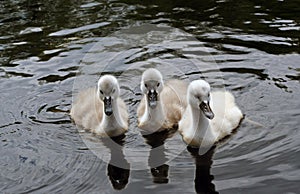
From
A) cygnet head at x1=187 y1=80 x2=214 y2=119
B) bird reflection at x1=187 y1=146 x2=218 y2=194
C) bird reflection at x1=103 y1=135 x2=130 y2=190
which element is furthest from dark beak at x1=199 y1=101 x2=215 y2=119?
bird reflection at x1=103 y1=135 x2=130 y2=190

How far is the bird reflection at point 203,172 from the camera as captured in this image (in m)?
4.79

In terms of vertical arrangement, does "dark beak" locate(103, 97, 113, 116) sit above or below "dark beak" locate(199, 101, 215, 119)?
below

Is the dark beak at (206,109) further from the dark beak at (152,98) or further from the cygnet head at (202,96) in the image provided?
the dark beak at (152,98)

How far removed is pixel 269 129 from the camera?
5742 millimetres

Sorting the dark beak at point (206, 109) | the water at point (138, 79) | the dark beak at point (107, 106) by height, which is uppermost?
the dark beak at point (206, 109)

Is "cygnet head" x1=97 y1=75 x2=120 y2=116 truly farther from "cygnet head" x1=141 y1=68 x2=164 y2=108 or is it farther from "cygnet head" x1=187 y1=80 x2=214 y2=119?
"cygnet head" x1=187 y1=80 x2=214 y2=119

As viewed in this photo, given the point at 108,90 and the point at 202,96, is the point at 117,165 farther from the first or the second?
the point at 202,96

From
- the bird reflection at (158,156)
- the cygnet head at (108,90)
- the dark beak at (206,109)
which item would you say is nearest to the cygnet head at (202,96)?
the dark beak at (206,109)

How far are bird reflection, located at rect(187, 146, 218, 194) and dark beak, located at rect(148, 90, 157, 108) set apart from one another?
1.97 ft

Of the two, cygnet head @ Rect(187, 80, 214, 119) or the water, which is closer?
the water

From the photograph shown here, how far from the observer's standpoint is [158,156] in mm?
5512

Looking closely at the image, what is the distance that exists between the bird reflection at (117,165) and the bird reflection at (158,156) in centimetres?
26

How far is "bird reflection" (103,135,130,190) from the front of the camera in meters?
5.04

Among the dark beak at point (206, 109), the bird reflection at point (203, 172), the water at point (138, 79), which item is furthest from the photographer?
the dark beak at point (206, 109)
